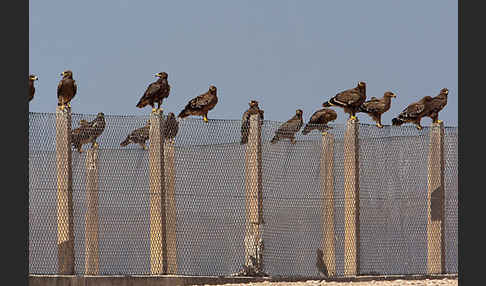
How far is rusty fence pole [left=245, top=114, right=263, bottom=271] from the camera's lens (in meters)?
15.8

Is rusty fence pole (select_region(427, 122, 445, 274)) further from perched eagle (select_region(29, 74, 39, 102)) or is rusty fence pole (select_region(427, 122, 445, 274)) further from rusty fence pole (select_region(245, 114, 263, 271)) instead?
perched eagle (select_region(29, 74, 39, 102))

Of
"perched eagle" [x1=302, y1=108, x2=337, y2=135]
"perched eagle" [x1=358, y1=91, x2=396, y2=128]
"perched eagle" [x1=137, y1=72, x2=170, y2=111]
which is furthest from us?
"perched eagle" [x1=302, y1=108, x2=337, y2=135]

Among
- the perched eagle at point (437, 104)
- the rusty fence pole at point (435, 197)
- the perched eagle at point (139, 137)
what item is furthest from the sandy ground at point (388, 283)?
the perched eagle at point (437, 104)

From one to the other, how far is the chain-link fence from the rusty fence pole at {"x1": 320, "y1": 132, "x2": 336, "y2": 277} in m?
0.08

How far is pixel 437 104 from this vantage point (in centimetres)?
1847

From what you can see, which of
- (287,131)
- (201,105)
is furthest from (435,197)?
(201,105)

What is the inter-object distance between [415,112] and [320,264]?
3342mm

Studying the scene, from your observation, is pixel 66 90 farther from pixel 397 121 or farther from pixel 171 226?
Answer: pixel 397 121

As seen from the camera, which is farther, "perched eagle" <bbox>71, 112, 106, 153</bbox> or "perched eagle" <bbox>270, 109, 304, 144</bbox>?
"perched eagle" <bbox>270, 109, 304, 144</bbox>

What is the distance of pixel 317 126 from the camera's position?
1653cm

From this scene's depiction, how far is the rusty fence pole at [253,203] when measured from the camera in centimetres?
1584

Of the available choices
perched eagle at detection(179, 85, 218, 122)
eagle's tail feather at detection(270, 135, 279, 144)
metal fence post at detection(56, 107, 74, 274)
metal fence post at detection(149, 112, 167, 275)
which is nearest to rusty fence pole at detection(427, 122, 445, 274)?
eagle's tail feather at detection(270, 135, 279, 144)

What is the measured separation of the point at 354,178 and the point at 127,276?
3.65 metres

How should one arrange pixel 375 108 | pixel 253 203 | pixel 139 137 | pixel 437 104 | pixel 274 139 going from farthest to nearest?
pixel 437 104
pixel 375 108
pixel 274 139
pixel 253 203
pixel 139 137
